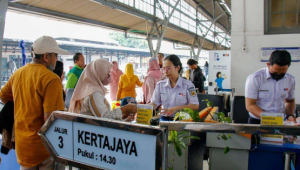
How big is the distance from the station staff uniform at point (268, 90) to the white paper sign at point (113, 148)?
180 centimetres

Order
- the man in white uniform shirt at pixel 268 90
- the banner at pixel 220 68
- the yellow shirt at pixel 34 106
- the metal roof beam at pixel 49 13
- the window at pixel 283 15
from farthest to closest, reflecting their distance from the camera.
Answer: the banner at pixel 220 68 < the metal roof beam at pixel 49 13 < the window at pixel 283 15 < the man in white uniform shirt at pixel 268 90 < the yellow shirt at pixel 34 106

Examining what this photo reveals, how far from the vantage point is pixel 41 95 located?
1788 millimetres

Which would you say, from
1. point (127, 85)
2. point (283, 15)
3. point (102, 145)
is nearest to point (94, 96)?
point (102, 145)

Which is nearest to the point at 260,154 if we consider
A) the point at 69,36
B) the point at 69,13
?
the point at 69,13

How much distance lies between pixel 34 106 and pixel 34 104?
14 millimetres

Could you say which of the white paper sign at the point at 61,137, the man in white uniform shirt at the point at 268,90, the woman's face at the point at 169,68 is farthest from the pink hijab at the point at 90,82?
the man in white uniform shirt at the point at 268,90

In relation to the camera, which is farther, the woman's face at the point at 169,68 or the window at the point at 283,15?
the window at the point at 283,15

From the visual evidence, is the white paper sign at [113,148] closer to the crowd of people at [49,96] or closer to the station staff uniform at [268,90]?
the crowd of people at [49,96]

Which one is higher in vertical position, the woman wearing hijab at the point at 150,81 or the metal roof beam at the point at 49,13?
the metal roof beam at the point at 49,13

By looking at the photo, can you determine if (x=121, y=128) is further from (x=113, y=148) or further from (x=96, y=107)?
(x=96, y=107)

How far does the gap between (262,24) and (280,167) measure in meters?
3.61

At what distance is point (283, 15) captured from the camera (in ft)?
14.6

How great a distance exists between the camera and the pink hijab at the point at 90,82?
6.90ft

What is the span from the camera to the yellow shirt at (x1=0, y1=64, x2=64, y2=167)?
5.81 ft
